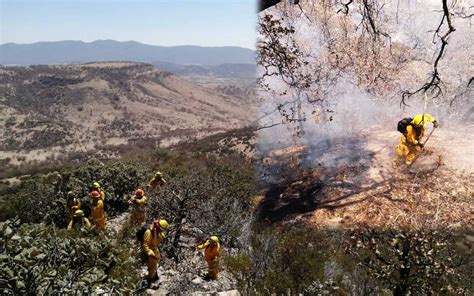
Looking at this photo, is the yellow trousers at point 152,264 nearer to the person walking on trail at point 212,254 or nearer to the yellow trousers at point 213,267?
the person walking on trail at point 212,254

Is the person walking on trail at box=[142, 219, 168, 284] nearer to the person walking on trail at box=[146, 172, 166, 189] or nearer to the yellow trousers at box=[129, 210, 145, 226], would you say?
the yellow trousers at box=[129, 210, 145, 226]

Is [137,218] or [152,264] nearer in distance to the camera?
[152,264]

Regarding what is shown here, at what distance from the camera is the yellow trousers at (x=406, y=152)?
1009 cm

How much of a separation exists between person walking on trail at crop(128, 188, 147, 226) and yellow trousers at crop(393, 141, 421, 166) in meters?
6.18

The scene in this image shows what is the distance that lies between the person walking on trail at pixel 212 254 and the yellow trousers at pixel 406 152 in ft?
16.3

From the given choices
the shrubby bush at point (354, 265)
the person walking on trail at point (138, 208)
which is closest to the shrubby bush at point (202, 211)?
the person walking on trail at point (138, 208)

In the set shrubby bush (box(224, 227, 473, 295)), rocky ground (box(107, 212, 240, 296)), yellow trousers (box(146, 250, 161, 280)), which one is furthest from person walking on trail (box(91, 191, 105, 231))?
shrubby bush (box(224, 227, 473, 295))

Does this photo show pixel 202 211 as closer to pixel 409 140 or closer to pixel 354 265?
pixel 354 265

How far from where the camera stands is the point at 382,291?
664cm

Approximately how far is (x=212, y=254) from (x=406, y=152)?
5293 millimetres

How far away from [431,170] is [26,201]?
12655 mm

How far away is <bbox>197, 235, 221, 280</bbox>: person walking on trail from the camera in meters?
7.82

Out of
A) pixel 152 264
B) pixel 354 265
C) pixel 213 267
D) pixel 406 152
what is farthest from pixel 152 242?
pixel 406 152

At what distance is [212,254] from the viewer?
26.0ft
